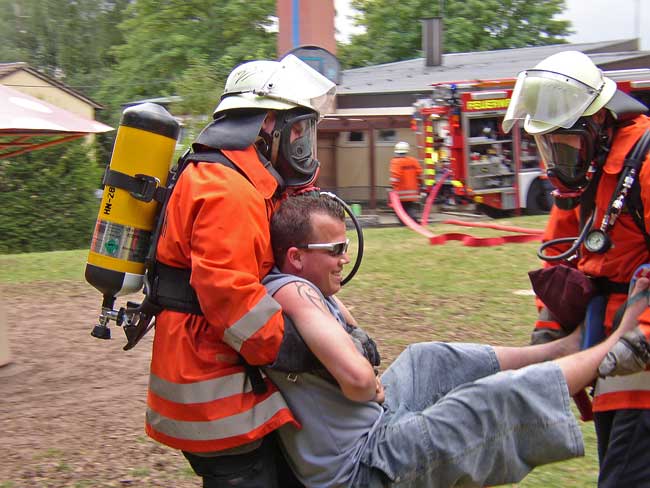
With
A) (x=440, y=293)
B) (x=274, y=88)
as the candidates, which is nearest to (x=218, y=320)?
(x=274, y=88)

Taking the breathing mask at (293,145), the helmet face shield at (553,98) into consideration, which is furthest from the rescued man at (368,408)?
the helmet face shield at (553,98)

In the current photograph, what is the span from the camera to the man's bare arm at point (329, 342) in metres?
2.49

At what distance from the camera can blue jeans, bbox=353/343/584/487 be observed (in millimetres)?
2570

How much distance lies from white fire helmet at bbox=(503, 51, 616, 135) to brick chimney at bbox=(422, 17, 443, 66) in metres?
24.3

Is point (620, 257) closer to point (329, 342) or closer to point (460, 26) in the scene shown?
point (329, 342)

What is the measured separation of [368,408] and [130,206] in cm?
102

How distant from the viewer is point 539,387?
8.61 feet

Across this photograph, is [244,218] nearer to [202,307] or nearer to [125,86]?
A: [202,307]

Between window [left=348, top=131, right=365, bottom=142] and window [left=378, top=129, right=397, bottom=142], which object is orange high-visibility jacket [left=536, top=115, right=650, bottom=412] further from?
window [left=348, top=131, right=365, bottom=142]

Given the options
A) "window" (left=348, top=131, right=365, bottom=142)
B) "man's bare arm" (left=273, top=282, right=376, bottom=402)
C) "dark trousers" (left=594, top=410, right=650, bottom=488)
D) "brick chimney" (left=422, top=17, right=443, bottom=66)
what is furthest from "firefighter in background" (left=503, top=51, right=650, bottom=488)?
"brick chimney" (left=422, top=17, right=443, bottom=66)

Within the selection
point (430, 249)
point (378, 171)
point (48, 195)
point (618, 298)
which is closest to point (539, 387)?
point (618, 298)

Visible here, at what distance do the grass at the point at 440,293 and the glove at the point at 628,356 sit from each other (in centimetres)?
137

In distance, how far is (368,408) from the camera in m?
2.71

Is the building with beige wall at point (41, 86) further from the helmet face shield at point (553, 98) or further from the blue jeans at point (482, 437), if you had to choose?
the blue jeans at point (482, 437)
